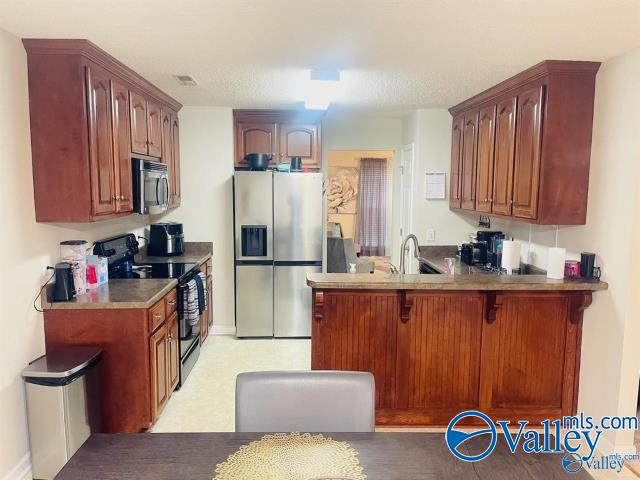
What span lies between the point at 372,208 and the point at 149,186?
21.8 feet

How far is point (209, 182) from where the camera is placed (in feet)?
15.6

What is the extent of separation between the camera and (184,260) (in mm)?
4156

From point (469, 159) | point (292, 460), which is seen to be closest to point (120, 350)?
point (292, 460)

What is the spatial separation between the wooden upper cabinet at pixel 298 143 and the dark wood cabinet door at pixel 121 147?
1886 millimetres

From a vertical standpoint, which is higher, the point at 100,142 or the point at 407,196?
the point at 100,142

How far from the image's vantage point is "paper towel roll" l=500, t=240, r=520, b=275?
3535 millimetres

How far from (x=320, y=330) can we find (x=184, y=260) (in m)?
1.77

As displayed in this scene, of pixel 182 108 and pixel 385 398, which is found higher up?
pixel 182 108

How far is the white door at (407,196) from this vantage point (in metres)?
4.89

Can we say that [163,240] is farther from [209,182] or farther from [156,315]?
[156,315]

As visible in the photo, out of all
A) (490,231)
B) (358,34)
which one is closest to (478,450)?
(358,34)

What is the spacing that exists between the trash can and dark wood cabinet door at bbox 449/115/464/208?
3.45m

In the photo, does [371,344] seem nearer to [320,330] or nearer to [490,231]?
[320,330]

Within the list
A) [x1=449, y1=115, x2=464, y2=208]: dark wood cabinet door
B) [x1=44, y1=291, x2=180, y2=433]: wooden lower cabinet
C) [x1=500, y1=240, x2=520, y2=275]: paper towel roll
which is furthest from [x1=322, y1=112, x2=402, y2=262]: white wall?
[x1=44, y1=291, x2=180, y2=433]: wooden lower cabinet
